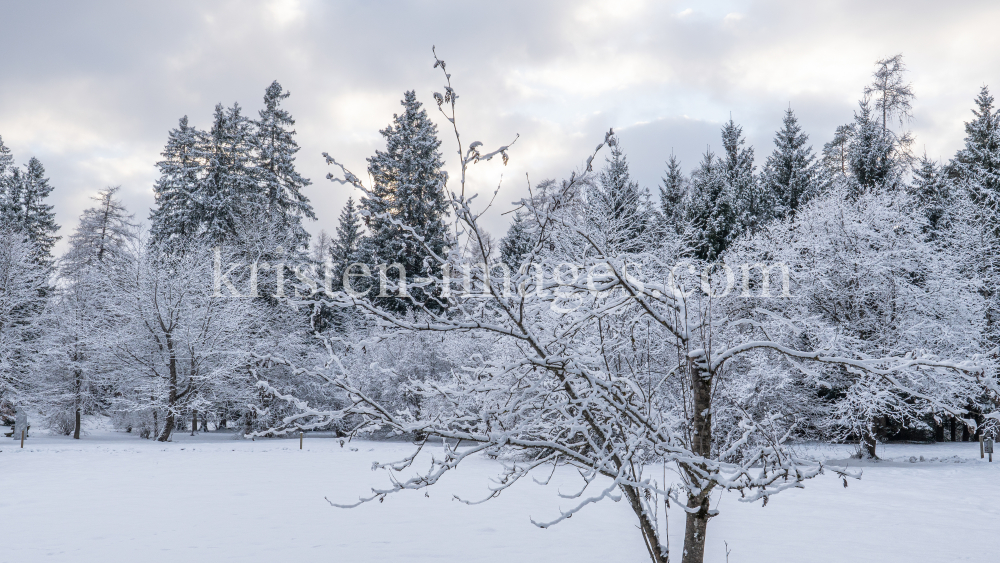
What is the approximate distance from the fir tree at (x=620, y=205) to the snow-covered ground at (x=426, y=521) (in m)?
8.61

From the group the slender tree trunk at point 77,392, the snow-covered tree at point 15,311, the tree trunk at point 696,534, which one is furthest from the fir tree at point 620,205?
the slender tree trunk at point 77,392

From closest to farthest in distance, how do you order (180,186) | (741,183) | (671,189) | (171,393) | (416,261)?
(416,261), (171,393), (741,183), (671,189), (180,186)

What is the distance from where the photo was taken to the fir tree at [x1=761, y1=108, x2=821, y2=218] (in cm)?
2258

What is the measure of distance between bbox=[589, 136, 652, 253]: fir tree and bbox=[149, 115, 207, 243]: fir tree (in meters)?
17.5

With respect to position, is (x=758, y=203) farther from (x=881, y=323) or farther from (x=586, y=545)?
(x=586, y=545)

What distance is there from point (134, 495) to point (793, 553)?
9064 millimetres

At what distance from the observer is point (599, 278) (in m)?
2.72

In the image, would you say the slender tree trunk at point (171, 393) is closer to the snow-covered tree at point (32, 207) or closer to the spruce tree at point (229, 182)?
the spruce tree at point (229, 182)

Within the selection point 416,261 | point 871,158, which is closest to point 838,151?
point 871,158

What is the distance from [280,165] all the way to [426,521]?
80.4 ft

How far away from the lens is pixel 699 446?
8.93 feet

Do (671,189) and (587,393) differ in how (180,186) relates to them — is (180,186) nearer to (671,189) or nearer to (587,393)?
(671,189)

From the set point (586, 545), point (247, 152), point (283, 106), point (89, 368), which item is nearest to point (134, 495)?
point (586, 545)

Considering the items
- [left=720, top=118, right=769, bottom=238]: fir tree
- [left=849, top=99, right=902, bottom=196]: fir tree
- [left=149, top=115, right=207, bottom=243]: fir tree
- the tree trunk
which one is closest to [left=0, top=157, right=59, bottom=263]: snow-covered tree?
[left=149, top=115, right=207, bottom=243]: fir tree
